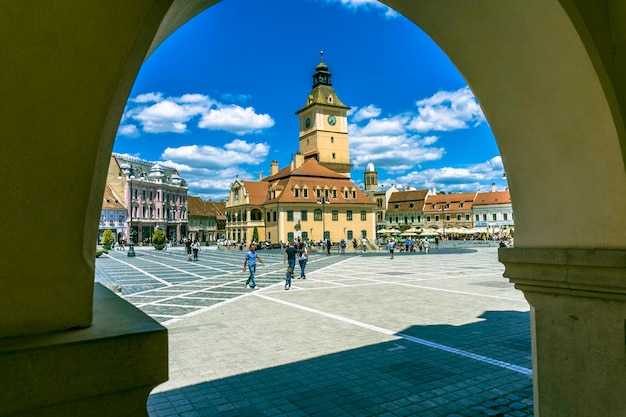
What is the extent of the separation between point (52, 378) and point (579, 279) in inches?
123

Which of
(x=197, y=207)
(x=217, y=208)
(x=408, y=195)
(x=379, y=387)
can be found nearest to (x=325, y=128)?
(x=408, y=195)

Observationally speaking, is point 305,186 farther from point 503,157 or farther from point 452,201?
point 503,157

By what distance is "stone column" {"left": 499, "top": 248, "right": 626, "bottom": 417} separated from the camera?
112 inches

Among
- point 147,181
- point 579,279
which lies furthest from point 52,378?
point 147,181

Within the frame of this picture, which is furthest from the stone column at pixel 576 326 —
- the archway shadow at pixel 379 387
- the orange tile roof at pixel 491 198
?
the orange tile roof at pixel 491 198

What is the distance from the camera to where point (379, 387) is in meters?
6.23

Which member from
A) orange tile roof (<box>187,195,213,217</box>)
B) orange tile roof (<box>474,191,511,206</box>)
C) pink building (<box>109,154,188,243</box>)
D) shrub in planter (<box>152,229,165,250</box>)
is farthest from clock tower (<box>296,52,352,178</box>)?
orange tile roof (<box>187,195,213,217</box>)

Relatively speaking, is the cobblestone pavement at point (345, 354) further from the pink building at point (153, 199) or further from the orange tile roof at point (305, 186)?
the pink building at point (153, 199)

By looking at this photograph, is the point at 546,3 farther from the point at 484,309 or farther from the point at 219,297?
the point at 219,297

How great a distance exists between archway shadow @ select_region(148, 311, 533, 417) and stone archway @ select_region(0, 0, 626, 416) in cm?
261

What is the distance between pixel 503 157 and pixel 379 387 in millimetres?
4077

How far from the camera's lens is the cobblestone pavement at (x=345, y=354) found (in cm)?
571

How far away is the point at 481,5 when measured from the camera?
2.92 m

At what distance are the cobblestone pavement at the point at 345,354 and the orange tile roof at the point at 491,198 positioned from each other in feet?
294
